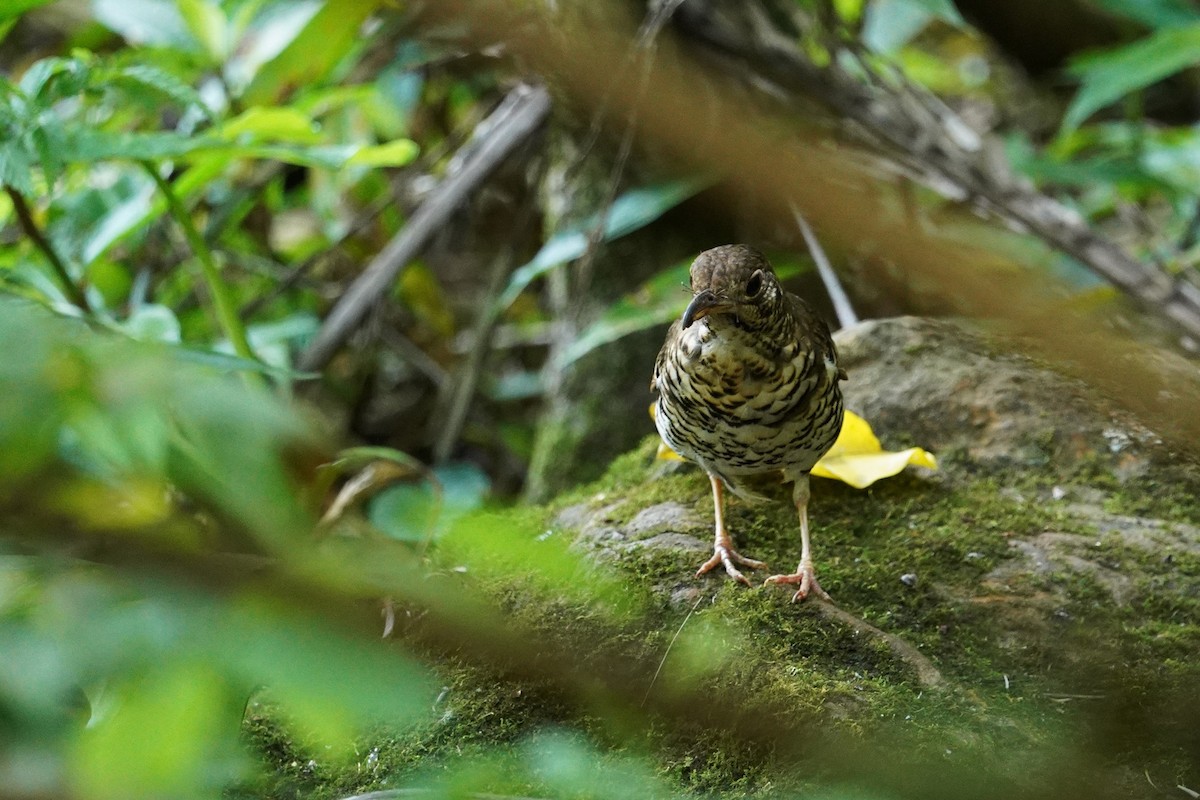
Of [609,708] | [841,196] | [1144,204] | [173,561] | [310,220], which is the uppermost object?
[841,196]

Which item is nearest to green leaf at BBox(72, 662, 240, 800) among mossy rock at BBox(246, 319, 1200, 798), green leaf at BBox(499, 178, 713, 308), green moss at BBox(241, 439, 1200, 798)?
mossy rock at BBox(246, 319, 1200, 798)

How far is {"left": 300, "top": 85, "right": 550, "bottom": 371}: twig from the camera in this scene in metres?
3.92

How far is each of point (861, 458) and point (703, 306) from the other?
88 cm

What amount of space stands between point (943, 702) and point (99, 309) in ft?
9.68

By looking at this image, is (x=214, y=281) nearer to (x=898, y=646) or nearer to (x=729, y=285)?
(x=729, y=285)

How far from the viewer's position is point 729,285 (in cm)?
197

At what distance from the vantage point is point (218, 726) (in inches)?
30.3

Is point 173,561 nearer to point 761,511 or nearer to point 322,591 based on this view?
point 322,591

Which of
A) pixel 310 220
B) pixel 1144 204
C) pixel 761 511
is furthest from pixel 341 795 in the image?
pixel 1144 204

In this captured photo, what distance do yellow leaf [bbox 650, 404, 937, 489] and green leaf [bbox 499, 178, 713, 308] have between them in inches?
37.7

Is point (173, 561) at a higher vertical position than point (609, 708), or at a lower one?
higher

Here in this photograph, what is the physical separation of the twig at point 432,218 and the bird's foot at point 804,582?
227 centimetres

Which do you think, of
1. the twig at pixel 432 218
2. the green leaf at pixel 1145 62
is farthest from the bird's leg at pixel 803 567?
the green leaf at pixel 1145 62

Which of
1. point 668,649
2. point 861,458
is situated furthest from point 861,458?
point 668,649
